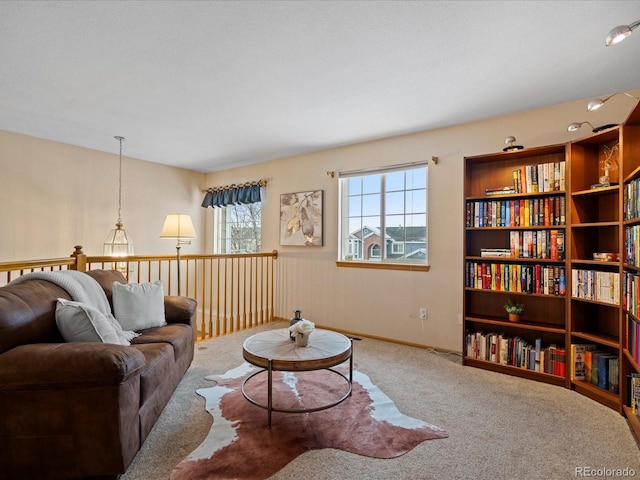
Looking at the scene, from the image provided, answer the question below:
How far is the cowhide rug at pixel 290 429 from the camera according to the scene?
67.7 inches

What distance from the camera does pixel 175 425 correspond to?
2086mm

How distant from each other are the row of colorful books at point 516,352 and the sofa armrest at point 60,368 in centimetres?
284

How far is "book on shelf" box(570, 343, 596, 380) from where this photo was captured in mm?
2623

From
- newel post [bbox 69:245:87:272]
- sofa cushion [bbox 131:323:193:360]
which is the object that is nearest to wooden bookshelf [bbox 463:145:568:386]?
sofa cushion [bbox 131:323:193:360]

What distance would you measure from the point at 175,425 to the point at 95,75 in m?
2.53

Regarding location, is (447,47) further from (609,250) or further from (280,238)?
(280,238)

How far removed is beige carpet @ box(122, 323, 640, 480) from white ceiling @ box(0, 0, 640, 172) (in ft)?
7.74

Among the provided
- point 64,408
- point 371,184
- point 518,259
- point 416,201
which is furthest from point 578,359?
point 64,408

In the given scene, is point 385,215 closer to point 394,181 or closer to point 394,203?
point 394,203

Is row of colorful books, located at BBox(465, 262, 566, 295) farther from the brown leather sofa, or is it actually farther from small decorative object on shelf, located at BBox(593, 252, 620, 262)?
the brown leather sofa

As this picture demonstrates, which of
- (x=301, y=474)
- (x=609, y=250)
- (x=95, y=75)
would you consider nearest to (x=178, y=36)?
(x=95, y=75)

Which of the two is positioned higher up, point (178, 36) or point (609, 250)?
point (178, 36)

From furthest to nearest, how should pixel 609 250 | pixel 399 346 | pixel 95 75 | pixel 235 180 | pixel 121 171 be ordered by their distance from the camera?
pixel 235 180
pixel 121 171
pixel 399 346
pixel 609 250
pixel 95 75

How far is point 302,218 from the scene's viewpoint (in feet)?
15.3
